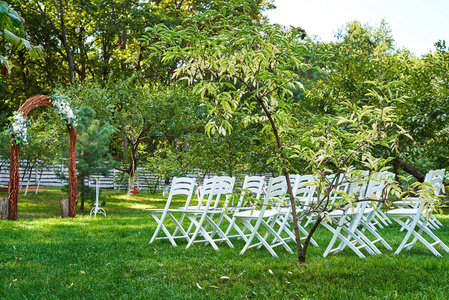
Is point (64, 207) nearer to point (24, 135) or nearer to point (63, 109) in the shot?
point (24, 135)

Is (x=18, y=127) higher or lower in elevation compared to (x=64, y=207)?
higher

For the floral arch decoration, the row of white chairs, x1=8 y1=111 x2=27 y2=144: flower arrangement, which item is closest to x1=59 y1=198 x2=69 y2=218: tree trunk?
the floral arch decoration

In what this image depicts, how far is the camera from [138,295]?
347 cm

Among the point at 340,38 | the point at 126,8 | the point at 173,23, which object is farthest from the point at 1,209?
the point at 340,38

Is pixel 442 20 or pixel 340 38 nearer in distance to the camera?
pixel 442 20

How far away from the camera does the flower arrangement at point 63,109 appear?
9332 mm

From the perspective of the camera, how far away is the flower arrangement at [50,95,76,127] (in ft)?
30.6

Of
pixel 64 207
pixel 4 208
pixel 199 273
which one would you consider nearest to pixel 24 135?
pixel 4 208

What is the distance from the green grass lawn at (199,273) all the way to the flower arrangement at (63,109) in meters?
4.06

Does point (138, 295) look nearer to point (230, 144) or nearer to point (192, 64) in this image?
point (192, 64)

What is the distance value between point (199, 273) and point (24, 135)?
6.20 m

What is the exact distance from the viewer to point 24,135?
339 inches

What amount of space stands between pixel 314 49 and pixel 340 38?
29.2 meters

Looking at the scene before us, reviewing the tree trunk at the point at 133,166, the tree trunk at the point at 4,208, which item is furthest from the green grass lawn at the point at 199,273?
the tree trunk at the point at 133,166
